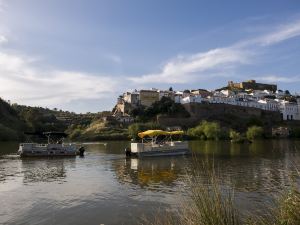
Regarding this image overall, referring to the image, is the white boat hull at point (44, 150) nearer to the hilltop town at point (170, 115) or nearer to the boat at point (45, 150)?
the boat at point (45, 150)

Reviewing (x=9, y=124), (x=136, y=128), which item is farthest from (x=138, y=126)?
(x=9, y=124)

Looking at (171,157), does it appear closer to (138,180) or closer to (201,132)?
(138,180)

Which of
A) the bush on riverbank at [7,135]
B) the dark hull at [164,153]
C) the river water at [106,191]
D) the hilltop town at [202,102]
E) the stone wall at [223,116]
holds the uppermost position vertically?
the hilltop town at [202,102]

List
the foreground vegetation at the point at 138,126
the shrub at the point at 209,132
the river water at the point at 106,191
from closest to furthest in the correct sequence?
the river water at the point at 106,191, the shrub at the point at 209,132, the foreground vegetation at the point at 138,126

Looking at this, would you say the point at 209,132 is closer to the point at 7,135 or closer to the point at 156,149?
the point at 7,135

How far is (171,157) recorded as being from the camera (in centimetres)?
5262

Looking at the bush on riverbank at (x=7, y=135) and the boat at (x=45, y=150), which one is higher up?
the bush on riverbank at (x=7, y=135)

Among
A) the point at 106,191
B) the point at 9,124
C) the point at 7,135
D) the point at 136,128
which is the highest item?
the point at 9,124

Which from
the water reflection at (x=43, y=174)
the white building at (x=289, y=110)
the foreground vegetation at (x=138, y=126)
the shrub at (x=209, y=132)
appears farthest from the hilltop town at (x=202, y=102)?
the water reflection at (x=43, y=174)

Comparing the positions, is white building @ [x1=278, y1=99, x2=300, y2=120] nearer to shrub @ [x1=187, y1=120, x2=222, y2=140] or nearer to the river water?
shrub @ [x1=187, y1=120, x2=222, y2=140]

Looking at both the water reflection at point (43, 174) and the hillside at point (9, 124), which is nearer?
the water reflection at point (43, 174)

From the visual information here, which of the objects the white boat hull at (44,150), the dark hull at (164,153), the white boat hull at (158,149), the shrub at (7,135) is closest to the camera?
the dark hull at (164,153)

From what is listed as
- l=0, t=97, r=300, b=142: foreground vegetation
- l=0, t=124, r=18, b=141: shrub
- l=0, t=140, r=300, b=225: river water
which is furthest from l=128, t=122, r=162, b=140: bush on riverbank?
l=0, t=140, r=300, b=225: river water

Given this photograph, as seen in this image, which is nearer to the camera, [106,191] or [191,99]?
[106,191]
